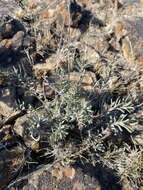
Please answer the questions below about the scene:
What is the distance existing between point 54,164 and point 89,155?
0.30m

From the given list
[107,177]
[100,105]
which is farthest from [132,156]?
[100,105]

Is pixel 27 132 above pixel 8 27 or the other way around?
the other way around

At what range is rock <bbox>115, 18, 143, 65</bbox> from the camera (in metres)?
3.97


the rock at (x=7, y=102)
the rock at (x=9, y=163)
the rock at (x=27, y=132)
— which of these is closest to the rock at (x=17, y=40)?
the rock at (x=7, y=102)

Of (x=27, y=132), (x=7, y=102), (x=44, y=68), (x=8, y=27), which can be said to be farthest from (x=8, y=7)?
(x=27, y=132)

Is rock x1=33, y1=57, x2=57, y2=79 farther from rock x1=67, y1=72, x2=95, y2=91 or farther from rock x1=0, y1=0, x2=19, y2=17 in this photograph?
rock x1=0, y1=0, x2=19, y2=17

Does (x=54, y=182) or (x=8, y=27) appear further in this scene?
(x=8, y=27)

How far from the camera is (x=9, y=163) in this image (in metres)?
2.94

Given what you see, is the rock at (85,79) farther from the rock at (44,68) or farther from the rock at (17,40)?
the rock at (17,40)

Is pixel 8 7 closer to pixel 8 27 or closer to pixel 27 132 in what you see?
pixel 8 27

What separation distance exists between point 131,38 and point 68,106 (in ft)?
4.44

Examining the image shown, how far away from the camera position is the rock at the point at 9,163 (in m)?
2.85

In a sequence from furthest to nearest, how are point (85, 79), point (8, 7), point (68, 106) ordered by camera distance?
point (8, 7), point (85, 79), point (68, 106)

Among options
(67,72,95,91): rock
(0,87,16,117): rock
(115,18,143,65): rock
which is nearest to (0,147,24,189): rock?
(0,87,16,117): rock
